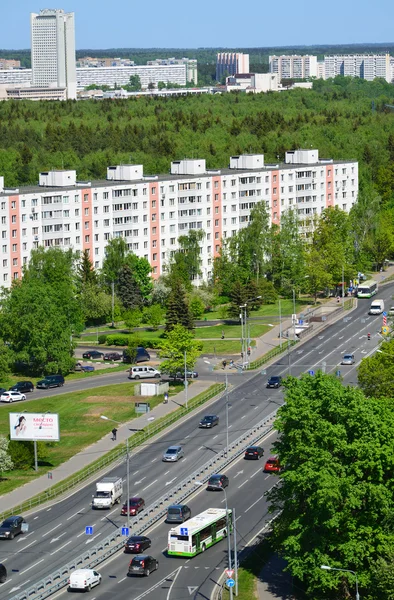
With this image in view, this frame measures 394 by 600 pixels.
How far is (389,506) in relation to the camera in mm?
71312

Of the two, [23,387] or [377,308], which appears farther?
[377,308]

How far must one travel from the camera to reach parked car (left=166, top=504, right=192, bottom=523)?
3349 inches

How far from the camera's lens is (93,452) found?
104m

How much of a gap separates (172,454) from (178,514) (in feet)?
51.2

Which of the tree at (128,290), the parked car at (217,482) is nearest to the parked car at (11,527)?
the parked car at (217,482)

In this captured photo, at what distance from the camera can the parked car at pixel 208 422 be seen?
110 m

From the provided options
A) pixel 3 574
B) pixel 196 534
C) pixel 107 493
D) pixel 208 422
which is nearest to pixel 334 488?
pixel 196 534

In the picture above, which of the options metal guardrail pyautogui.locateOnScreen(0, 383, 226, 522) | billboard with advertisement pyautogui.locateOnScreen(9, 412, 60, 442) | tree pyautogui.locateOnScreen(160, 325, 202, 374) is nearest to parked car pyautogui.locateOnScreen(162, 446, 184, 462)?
metal guardrail pyautogui.locateOnScreen(0, 383, 226, 522)

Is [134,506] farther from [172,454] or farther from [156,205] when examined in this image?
[156,205]

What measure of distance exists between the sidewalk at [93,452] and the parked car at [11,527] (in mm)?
5022

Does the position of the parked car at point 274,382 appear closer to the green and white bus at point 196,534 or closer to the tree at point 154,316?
the tree at point 154,316

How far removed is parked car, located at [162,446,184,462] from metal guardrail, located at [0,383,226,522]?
11.1 ft

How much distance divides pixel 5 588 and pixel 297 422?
1895cm

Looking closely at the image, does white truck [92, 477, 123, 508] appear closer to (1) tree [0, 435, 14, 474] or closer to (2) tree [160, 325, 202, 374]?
(1) tree [0, 435, 14, 474]
